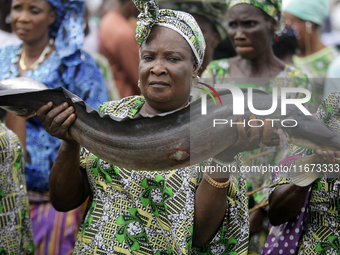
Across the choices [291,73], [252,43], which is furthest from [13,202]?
[291,73]

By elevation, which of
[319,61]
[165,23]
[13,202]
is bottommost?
[13,202]

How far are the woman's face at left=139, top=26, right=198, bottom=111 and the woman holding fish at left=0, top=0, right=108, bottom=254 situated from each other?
1566 millimetres

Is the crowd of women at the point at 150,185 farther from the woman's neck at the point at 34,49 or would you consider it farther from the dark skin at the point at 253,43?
the dark skin at the point at 253,43

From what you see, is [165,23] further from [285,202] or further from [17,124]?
[17,124]

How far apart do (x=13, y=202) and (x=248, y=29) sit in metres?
2.38

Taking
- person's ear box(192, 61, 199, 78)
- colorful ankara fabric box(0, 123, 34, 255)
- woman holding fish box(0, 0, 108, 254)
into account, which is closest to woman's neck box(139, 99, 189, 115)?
person's ear box(192, 61, 199, 78)

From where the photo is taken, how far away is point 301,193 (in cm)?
245

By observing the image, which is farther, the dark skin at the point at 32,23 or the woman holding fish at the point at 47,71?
the dark skin at the point at 32,23

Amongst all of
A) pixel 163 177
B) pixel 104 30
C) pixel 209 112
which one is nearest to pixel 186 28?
pixel 209 112

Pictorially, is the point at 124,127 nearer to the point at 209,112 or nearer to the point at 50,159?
the point at 209,112

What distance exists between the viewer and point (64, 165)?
91.7 inches

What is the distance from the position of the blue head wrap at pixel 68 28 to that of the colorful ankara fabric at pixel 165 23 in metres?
1.69

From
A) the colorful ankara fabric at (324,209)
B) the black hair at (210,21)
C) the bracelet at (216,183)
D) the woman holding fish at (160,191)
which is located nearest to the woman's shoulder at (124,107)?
the woman holding fish at (160,191)

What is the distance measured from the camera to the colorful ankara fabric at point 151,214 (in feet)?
7.16
